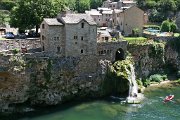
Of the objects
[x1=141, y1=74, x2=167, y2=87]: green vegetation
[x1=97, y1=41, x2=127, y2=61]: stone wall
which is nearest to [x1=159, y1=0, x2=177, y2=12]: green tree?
[x1=141, y1=74, x2=167, y2=87]: green vegetation

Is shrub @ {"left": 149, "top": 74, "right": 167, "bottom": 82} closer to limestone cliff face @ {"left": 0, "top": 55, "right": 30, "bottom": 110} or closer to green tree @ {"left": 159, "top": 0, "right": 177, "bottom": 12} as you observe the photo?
limestone cliff face @ {"left": 0, "top": 55, "right": 30, "bottom": 110}

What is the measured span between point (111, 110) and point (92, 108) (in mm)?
3286

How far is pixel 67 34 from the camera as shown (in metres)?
73.3

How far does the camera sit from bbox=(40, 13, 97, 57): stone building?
2867 inches

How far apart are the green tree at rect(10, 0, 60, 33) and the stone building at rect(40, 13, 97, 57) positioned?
724 centimetres

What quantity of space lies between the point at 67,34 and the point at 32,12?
11.3m

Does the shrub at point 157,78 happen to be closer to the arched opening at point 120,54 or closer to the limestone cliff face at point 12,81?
the arched opening at point 120,54

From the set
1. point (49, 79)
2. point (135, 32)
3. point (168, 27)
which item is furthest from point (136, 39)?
point (49, 79)

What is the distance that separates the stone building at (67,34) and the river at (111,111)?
9.73 m

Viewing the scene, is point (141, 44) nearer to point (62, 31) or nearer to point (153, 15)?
point (62, 31)

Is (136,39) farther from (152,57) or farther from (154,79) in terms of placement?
(154,79)

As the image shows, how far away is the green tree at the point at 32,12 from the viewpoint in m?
80.9

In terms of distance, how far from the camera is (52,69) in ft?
235

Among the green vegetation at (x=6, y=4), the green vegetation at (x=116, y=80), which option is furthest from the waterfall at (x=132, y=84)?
the green vegetation at (x=6, y=4)
